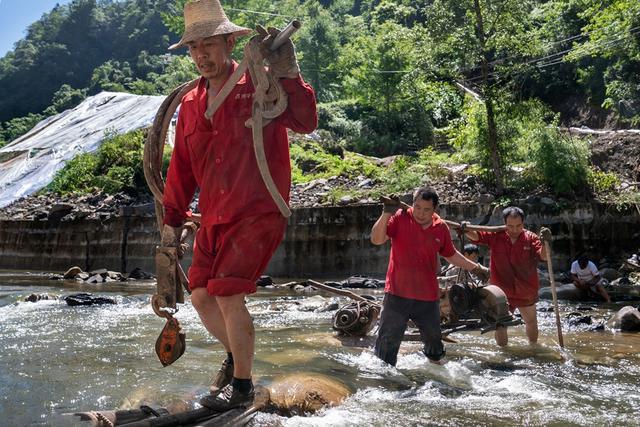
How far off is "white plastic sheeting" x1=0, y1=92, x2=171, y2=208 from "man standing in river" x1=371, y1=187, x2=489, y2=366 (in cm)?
2477

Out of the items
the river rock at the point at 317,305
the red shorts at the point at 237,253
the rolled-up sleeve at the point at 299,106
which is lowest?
the river rock at the point at 317,305

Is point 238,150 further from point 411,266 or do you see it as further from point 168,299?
point 411,266

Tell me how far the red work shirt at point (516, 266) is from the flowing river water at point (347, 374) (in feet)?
2.03

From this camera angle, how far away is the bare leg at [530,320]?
8.28 meters

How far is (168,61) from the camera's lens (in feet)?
258

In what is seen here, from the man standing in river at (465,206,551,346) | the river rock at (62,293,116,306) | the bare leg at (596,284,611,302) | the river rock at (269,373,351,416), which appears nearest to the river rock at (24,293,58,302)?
the river rock at (62,293,116,306)

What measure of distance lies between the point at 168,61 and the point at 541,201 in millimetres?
64980

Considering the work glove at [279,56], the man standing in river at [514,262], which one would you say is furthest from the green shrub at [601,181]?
the work glove at [279,56]

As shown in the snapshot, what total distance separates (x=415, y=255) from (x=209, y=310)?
236 centimetres

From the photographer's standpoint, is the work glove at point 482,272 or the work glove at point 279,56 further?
the work glove at point 482,272

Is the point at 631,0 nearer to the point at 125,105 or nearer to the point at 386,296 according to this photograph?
the point at 386,296

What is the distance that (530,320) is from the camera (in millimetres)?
8359

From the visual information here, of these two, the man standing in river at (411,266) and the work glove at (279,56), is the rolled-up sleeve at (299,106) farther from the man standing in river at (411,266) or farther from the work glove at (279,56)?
the man standing in river at (411,266)

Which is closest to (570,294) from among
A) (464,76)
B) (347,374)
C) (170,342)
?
(347,374)
